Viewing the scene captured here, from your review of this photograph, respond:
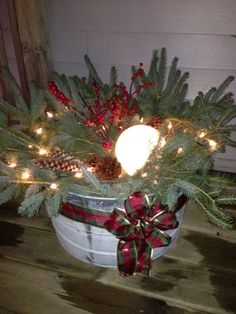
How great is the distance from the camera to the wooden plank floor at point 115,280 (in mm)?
856

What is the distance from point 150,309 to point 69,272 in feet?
0.88

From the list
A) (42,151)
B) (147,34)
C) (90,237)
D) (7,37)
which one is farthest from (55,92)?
(7,37)

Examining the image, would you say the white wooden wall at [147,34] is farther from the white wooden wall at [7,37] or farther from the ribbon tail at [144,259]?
the ribbon tail at [144,259]

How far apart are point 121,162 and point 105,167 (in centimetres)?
10

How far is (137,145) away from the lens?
75 cm

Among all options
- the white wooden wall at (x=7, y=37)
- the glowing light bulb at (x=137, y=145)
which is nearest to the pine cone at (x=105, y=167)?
the glowing light bulb at (x=137, y=145)

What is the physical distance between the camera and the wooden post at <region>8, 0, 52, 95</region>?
47.1 inches

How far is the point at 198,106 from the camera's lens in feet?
3.17

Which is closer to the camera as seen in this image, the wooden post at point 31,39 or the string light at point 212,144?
the string light at point 212,144

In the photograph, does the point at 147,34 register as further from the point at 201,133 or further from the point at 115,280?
the point at 115,280

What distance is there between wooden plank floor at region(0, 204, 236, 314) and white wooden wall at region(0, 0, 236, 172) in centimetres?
67

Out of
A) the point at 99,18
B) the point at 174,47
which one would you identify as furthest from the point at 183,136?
the point at 99,18

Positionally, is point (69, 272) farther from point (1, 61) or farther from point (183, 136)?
point (1, 61)

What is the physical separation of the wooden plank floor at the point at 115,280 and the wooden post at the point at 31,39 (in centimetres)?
67
